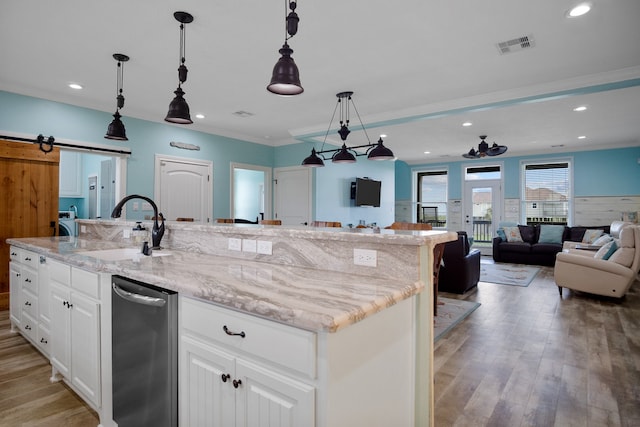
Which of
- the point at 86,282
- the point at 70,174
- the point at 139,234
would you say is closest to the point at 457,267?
the point at 139,234

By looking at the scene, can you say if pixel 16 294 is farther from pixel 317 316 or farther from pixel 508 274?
pixel 508 274

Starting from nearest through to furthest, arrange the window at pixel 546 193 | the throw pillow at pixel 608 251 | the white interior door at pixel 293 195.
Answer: the throw pillow at pixel 608 251
the white interior door at pixel 293 195
the window at pixel 546 193

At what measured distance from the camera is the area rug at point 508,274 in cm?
584

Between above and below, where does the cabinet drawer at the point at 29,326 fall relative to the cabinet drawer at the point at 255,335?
below

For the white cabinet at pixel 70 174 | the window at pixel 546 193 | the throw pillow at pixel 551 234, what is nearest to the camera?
the white cabinet at pixel 70 174

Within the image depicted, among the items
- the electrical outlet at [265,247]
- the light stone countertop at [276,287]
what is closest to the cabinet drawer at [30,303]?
the light stone countertop at [276,287]

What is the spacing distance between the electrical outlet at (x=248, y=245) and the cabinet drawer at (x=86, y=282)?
774 millimetres

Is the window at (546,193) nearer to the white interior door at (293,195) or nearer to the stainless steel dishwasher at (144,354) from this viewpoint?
the white interior door at (293,195)

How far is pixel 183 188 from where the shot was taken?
19.5 ft

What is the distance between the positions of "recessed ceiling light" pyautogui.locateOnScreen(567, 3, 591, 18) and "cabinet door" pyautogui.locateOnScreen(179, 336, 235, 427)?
10.7 ft

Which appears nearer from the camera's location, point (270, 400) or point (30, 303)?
point (270, 400)

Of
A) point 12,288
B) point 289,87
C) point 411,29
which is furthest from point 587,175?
point 12,288

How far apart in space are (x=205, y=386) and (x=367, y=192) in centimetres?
723

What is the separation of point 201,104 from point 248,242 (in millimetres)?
3624
